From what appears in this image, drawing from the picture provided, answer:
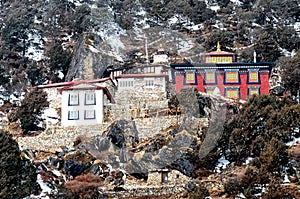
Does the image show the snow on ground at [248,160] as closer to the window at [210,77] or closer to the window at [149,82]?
the window at [210,77]

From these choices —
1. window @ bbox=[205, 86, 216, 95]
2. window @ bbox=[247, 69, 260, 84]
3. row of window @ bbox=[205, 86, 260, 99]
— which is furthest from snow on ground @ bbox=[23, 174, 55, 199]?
window @ bbox=[247, 69, 260, 84]

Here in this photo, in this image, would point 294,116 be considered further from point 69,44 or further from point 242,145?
point 69,44

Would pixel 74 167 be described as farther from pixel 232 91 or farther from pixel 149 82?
pixel 232 91

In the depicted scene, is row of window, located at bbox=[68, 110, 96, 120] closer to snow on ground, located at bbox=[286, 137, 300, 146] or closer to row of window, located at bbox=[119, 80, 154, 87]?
row of window, located at bbox=[119, 80, 154, 87]

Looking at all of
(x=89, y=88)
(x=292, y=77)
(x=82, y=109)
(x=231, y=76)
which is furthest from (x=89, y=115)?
(x=292, y=77)

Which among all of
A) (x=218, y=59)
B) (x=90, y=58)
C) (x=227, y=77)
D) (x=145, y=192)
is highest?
(x=90, y=58)

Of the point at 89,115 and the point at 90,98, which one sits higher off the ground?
the point at 90,98

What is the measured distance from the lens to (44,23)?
337 feet

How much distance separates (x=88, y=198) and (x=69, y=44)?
158ft

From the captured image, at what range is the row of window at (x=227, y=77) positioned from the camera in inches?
2525

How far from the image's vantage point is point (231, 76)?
64562 mm

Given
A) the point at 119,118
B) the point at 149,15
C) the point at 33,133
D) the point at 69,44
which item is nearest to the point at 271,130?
the point at 119,118

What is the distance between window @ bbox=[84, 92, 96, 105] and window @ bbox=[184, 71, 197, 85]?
10.5 m

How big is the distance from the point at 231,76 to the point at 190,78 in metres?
4.20
